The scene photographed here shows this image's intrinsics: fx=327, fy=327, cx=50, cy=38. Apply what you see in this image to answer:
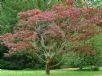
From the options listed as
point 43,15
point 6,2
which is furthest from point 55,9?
point 6,2

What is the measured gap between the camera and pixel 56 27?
19.7 metres

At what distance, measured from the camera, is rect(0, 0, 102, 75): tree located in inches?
790

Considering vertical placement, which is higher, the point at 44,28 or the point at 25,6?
the point at 25,6

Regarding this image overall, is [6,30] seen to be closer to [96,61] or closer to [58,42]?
[96,61]

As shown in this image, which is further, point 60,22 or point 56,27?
point 60,22

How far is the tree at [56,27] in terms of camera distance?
20078mm

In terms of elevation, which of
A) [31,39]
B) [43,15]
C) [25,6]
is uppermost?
[25,6]

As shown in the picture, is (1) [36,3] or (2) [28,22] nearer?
(2) [28,22]

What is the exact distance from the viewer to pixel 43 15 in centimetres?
2016

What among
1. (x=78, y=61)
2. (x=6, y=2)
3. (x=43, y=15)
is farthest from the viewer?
(x=6, y=2)

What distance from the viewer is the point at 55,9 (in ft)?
67.8

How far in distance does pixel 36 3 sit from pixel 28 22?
601 inches

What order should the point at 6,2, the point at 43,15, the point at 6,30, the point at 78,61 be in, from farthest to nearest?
the point at 6,2 < the point at 6,30 < the point at 78,61 < the point at 43,15

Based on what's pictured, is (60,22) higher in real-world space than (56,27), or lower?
higher
